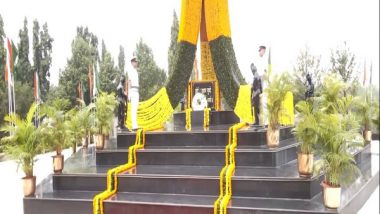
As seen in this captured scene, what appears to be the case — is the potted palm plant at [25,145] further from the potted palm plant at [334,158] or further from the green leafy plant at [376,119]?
the green leafy plant at [376,119]

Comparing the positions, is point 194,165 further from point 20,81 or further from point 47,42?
point 47,42

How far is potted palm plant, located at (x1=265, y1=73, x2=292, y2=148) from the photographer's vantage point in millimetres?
4121

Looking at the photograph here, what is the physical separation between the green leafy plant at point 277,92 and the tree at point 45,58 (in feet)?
16.5

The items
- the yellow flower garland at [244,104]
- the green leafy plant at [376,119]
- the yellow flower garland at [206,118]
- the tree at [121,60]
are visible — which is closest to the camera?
the yellow flower garland at [244,104]

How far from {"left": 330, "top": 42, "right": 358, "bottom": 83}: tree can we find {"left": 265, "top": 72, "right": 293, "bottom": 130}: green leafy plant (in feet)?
15.6

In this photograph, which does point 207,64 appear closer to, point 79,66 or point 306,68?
point 79,66

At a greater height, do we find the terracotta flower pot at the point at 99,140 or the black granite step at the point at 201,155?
the terracotta flower pot at the point at 99,140

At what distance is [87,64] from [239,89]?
4.25 m

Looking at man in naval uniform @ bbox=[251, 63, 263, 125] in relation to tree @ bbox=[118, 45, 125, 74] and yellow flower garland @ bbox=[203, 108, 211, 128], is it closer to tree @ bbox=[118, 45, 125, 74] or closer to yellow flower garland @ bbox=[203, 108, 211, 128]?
yellow flower garland @ bbox=[203, 108, 211, 128]

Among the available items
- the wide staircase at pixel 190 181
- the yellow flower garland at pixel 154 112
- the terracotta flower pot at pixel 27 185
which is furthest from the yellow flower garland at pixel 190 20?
the terracotta flower pot at pixel 27 185

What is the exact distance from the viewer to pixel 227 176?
3828 millimetres

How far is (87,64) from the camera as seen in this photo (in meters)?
8.31

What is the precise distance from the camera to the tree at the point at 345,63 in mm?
8273

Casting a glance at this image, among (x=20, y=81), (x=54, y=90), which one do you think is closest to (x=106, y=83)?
(x=54, y=90)
